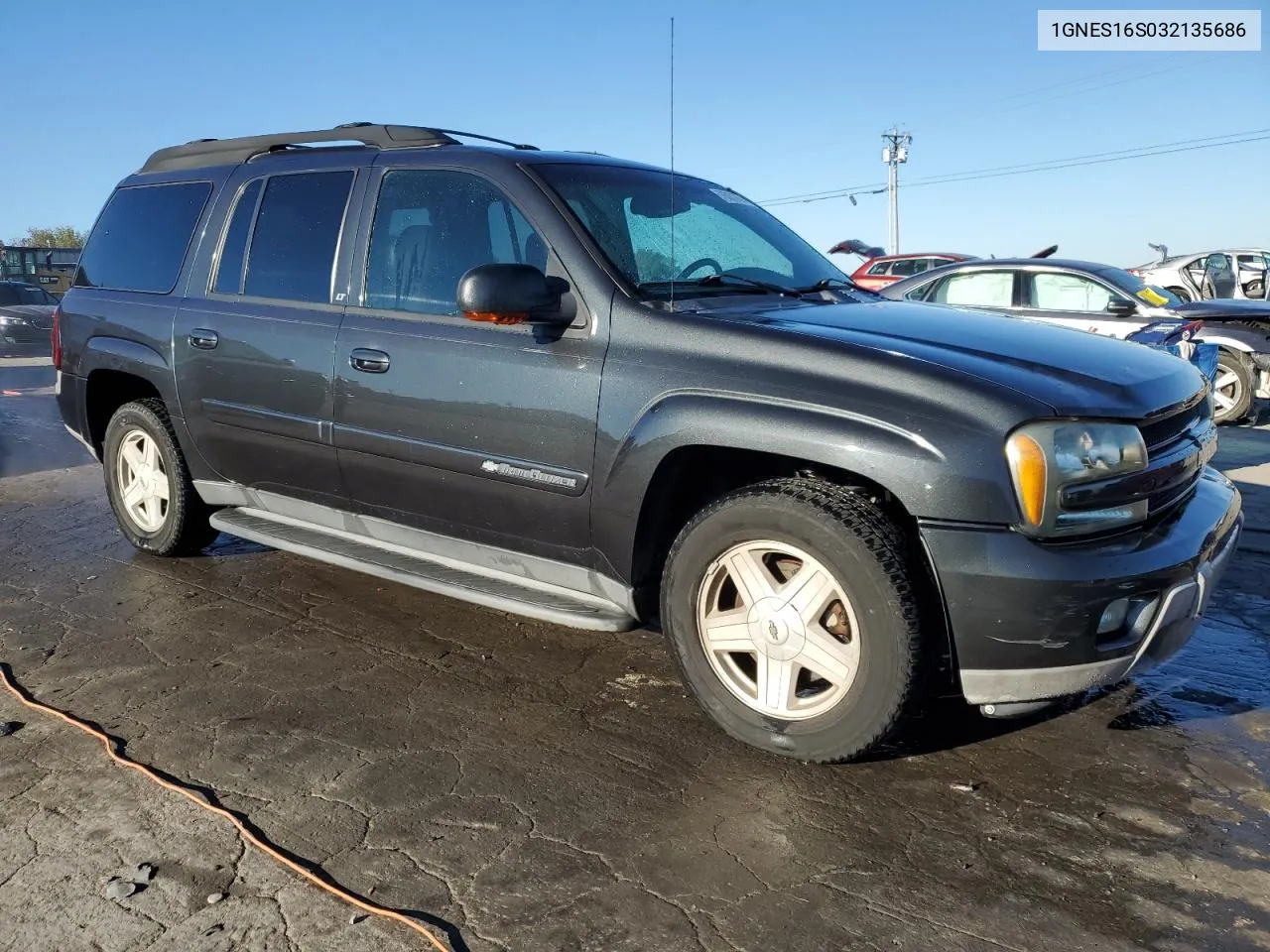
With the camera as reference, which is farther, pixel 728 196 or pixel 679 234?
pixel 728 196

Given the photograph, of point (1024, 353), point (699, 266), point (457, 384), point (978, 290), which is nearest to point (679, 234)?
point (699, 266)

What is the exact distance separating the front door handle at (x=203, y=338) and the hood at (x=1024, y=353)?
2.42 metres

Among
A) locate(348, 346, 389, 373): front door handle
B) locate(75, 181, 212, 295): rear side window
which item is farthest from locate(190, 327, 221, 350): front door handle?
locate(348, 346, 389, 373): front door handle

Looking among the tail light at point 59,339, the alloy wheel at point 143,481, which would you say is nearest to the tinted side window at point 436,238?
the alloy wheel at point 143,481

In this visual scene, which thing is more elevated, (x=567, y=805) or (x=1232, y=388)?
(x=1232, y=388)

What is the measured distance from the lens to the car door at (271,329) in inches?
163

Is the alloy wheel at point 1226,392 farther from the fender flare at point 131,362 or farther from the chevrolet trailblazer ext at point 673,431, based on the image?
the fender flare at point 131,362

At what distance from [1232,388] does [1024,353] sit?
8857mm

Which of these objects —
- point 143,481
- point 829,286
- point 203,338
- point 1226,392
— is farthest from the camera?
point 1226,392

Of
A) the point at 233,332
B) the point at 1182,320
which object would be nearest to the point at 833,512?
the point at 233,332

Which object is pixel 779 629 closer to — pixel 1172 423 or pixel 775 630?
pixel 775 630

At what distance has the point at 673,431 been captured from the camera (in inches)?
125

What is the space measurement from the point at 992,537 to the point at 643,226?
5.86 feet

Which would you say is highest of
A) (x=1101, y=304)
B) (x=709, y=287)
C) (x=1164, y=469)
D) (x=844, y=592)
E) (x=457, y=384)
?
(x=1101, y=304)
